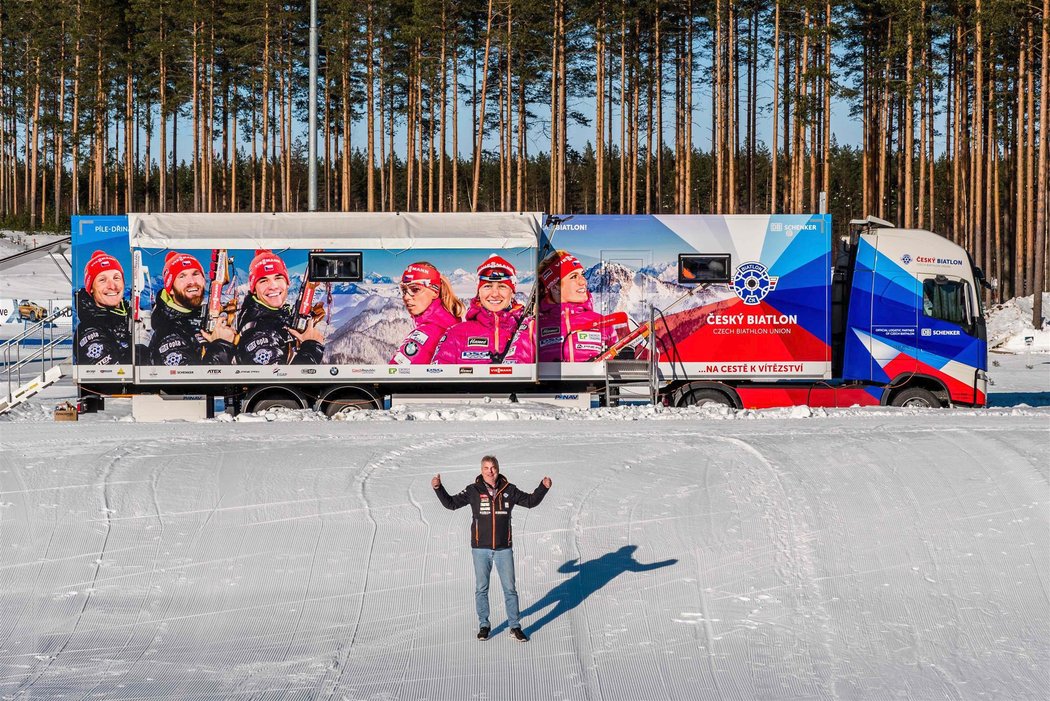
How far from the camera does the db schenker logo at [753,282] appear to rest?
57.0 feet

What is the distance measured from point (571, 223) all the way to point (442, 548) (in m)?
7.97

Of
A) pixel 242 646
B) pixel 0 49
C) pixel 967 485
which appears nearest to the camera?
pixel 242 646

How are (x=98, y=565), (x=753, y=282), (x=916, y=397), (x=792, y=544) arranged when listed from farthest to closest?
(x=916, y=397) < (x=753, y=282) < (x=792, y=544) < (x=98, y=565)

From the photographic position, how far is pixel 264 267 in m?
16.7

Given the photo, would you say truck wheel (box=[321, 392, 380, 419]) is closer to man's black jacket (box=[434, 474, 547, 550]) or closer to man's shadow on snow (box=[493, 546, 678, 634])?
man's shadow on snow (box=[493, 546, 678, 634])

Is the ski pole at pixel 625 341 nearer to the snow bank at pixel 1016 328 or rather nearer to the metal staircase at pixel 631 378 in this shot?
the metal staircase at pixel 631 378

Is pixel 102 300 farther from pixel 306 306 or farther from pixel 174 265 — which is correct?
pixel 306 306

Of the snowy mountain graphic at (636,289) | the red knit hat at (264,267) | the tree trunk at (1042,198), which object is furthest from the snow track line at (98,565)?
the tree trunk at (1042,198)

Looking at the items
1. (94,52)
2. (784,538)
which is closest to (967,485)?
(784,538)

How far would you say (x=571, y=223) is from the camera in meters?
17.1

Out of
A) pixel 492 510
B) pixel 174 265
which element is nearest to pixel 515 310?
pixel 174 265

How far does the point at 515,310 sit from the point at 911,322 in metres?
6.72

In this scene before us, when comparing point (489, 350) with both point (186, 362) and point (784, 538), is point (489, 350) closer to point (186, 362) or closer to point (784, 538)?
point (186, 362)

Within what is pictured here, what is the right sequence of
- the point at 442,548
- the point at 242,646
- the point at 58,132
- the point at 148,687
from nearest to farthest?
1. the point at 148,687
2. the point at 242,646
3. the point at 442,548
4. the point at 58,132
